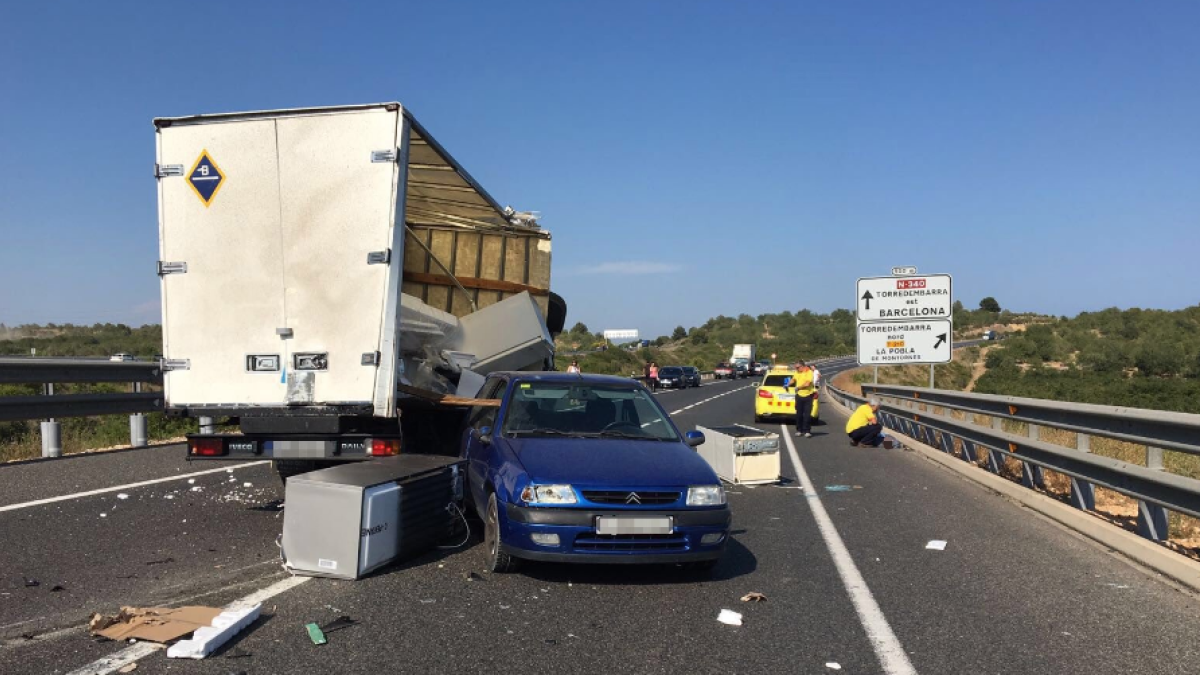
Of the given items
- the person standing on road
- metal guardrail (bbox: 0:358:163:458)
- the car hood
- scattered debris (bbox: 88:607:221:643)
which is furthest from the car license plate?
the person standing on road

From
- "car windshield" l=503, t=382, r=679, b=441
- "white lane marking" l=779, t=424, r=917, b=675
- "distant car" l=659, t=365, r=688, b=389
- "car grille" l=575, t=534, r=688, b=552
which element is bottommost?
"distant car" l=659, t=365, r=688, b=389

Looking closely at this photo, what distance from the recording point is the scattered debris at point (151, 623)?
4652 mm

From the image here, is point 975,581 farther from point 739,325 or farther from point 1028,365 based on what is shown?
point 739,325

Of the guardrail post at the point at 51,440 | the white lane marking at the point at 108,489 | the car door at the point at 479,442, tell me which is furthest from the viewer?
the guardrail post at the point at 51,440

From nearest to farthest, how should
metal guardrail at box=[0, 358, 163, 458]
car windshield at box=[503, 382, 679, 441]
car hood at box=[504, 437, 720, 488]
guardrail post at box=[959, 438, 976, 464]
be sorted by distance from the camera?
car hood at box=[504, 437, 720, 488], car windshield at box=[503, 382, 679, 441], metal guardrail at box=[0, 358, 163, 458], guardrail post at box=[959, 438, 976, 464]

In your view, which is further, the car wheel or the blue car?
the car wheel

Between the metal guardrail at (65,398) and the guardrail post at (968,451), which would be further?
the guardrail post at (968,451)

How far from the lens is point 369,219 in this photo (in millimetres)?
7605

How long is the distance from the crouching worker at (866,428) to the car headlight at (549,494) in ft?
39.4

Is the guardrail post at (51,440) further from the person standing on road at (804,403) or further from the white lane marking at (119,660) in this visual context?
the person standing on road at (804,403)

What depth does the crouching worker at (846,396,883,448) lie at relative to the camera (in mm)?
16703

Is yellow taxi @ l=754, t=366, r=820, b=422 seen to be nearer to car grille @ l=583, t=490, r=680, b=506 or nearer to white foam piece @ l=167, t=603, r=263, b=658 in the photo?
car grille @ l=583, t=490, r=680, b=506

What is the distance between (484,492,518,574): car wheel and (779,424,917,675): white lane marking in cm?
227

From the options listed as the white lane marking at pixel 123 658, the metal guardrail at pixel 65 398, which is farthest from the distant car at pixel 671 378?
the white lane marking at pixel 123 658
